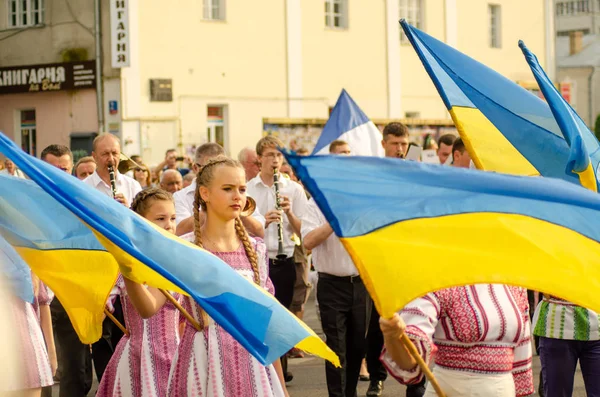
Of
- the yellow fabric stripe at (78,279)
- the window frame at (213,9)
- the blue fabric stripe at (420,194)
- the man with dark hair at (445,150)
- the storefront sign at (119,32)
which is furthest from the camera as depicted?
the window frame at (213,9)

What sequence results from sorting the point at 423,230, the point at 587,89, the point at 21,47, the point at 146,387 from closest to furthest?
1. the point at 423,230
2. the point at 146,387
3. the point at 21,47
4. the point at 587,89

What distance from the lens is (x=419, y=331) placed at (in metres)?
4.84

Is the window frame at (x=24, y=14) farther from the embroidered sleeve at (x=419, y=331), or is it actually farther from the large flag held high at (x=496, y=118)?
the embroidered sleeve at (x=419, y=331)

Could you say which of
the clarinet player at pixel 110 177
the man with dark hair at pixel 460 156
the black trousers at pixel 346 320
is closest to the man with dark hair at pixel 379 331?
the black trousers at pixel 346 320

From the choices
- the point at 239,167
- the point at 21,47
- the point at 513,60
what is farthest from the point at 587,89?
the point at 239,167

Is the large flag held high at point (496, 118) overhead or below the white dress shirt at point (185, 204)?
overhead

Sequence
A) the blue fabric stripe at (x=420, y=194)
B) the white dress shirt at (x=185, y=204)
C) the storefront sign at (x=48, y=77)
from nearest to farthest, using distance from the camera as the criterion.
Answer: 1. the blue fabric stripe at (x=420, y=194)
2. the white dress shirt at (x=185, y=204)
3. the storefront sign at (x=48, y=77)

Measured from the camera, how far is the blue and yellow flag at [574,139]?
226 inches

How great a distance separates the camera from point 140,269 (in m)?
5.33

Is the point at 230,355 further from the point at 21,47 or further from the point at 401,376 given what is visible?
the point at 21,47

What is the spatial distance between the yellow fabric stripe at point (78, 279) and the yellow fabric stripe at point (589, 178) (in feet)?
7.95

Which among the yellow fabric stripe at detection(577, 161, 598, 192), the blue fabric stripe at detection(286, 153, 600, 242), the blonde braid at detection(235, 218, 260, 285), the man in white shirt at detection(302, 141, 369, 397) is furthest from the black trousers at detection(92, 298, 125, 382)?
the blue fabric stripe at detection(286, 153, 600, 242)

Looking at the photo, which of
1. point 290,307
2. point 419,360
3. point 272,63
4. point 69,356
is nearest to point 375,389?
point 290,307

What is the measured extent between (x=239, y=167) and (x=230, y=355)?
112cm
